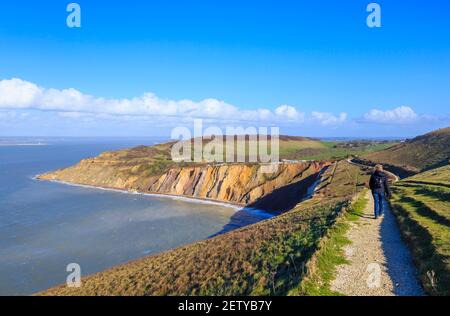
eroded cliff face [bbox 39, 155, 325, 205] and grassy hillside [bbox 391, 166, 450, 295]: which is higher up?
grassy hillside [bbox 391, 166, 450, 295]

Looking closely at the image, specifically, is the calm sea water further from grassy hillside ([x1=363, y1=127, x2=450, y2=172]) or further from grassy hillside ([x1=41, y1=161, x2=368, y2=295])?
grassy hillside ([x1=363, y1=127, x2=450, y2=172])

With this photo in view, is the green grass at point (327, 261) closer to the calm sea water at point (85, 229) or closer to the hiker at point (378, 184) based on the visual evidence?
the hiker at point (378, 184)

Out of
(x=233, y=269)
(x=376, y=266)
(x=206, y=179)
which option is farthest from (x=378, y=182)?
(x=206, y=179)

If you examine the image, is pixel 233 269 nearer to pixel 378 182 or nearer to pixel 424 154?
pixel 378 182

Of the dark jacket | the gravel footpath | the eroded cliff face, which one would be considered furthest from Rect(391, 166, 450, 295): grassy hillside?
the eroded cliff face
